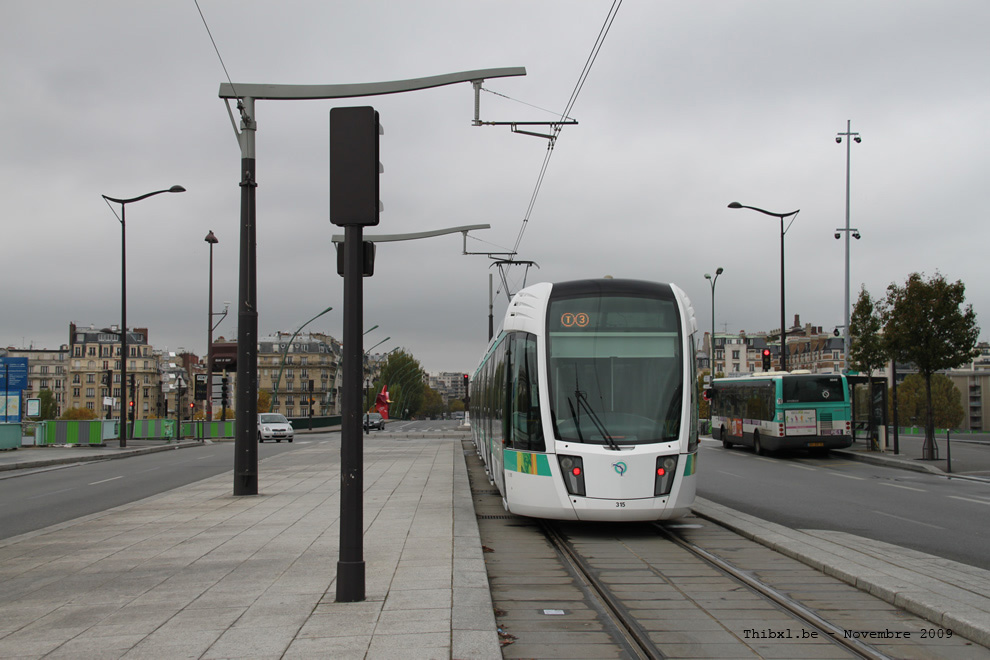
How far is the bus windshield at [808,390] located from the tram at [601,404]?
17062 mm

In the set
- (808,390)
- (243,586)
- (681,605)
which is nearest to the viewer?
(681,605)

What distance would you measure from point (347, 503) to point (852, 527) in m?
8.49

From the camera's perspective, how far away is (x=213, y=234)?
A: 47.2m

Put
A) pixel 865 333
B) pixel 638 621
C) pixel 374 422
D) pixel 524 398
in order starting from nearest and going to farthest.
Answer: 1. pixel 638 621
2. pixel 524 398
3. pixel 865 333
4. pixel 374 422

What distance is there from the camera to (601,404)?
37.0 feet

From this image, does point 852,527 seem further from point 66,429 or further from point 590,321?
point 66,429

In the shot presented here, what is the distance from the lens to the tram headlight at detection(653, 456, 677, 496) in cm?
1082

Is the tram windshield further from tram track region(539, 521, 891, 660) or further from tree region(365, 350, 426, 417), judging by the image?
tree region(365, 350, 426, 417)

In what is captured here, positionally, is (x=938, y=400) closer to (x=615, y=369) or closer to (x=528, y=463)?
(x=615, y=369)

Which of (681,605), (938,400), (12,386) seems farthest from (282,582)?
(938,400)

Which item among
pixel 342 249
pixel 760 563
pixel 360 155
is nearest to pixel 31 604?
pixel 342 249

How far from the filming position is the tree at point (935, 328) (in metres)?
25.2

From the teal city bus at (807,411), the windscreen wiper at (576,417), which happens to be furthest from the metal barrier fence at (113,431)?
the windscreen wiper at (576,417)

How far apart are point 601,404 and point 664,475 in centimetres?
115
